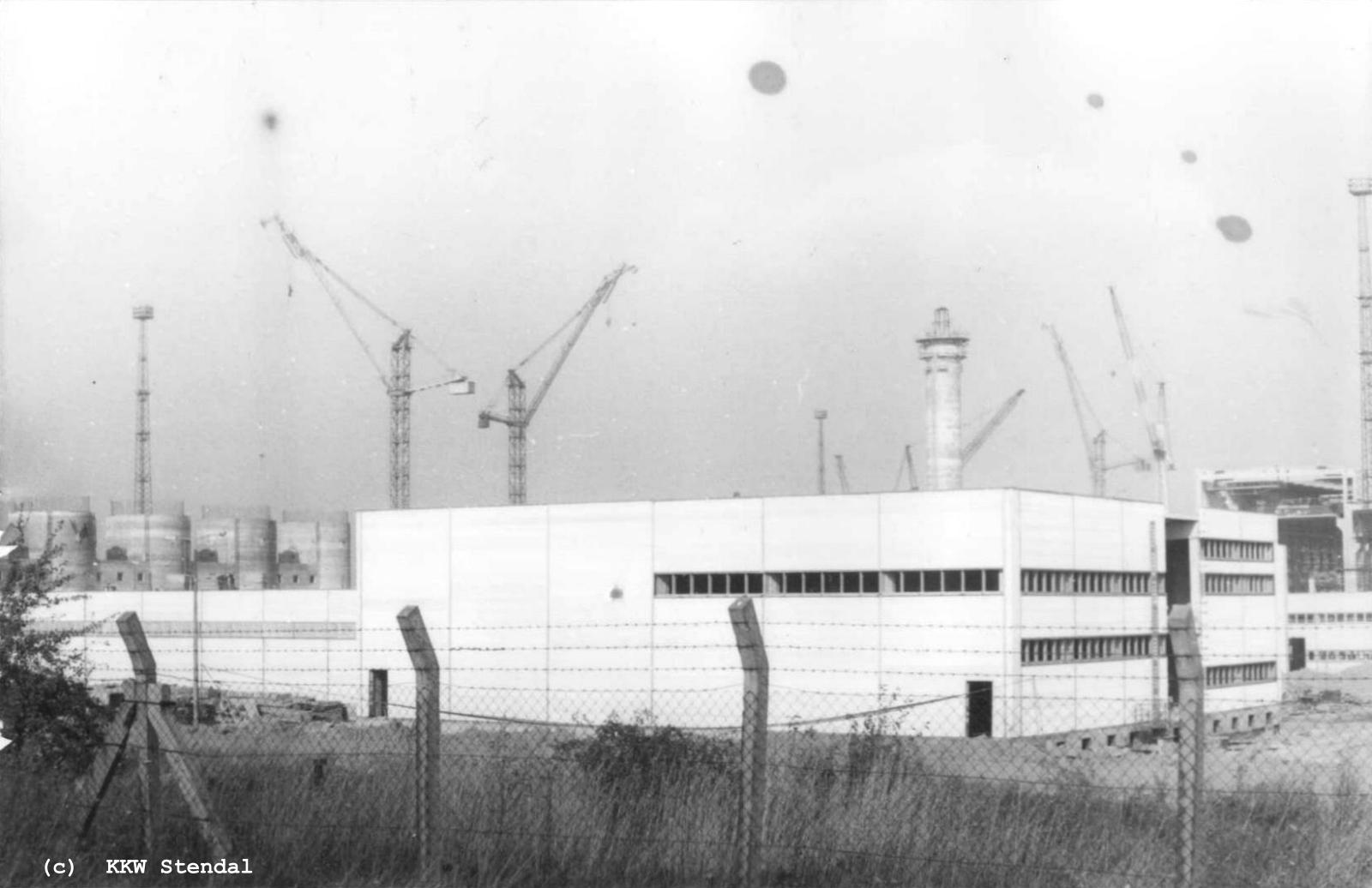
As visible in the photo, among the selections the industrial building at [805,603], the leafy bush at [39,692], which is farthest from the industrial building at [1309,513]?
the leafy bush at [39,692]

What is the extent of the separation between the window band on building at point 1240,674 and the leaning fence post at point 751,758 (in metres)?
57.1

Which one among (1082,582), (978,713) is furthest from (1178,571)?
(978,713)

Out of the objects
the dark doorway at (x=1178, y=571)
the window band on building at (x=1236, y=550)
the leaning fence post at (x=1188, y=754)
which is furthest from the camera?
the window band on building at (x=1236, y=550)

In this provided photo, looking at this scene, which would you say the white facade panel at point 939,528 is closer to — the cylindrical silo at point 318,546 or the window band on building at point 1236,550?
the window band on building at point 1236,550

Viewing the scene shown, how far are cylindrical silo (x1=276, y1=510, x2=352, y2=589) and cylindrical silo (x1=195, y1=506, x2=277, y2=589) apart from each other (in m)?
1.06

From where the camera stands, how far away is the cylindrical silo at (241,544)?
99.1m

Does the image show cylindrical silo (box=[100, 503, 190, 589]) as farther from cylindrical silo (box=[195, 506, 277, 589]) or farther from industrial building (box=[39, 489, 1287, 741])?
industrial building (box=[39, 489, 1287, 741])

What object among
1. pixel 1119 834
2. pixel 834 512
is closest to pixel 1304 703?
pixel 834 512

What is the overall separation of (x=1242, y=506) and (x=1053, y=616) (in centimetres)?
10557

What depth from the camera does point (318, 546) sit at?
102 metres

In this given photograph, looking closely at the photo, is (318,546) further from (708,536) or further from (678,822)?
(678,822)

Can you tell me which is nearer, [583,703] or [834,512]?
[834,512]

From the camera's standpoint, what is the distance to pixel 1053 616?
5262 centimetres

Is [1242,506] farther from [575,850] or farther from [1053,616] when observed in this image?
[575,850]
